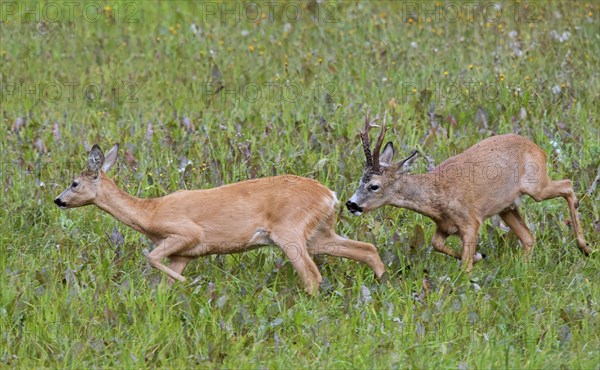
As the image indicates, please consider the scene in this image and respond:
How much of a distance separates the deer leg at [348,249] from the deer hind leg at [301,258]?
26 centimetres

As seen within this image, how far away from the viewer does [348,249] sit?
769cm

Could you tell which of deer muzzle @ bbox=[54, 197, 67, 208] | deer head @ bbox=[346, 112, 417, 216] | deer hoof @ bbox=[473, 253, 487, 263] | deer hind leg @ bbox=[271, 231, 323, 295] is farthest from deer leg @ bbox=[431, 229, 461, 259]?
deer muzzle @ bbox=[54, 197, 67, 208]

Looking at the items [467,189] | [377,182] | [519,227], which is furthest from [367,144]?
[519,227]

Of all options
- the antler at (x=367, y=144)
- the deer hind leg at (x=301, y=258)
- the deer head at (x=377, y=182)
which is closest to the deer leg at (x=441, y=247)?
the deer head at (x=377, y=182)

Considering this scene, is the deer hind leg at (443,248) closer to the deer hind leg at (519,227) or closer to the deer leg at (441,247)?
the deer leg at (441,247)

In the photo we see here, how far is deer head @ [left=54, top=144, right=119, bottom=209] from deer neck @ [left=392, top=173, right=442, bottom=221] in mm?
1994

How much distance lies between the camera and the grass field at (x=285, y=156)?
20.8 feet

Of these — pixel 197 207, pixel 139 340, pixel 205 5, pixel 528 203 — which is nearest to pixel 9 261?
pixel 197 207

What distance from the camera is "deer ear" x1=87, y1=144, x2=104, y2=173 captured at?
7828 millimetres

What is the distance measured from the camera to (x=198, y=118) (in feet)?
34.8

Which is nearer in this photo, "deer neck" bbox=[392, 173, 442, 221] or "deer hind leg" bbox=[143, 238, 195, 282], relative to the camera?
"deer hind leg" bbox=[143, 238, 195, 282]

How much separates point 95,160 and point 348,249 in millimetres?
1778

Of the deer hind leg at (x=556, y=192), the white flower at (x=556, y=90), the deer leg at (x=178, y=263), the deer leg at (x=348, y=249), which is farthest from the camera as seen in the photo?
the white flower at (x=556, y=90)

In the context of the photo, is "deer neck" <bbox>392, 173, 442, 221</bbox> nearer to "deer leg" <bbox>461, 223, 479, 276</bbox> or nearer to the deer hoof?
"deer leg" <bbox>461, 223, 479, 276</bbox>
